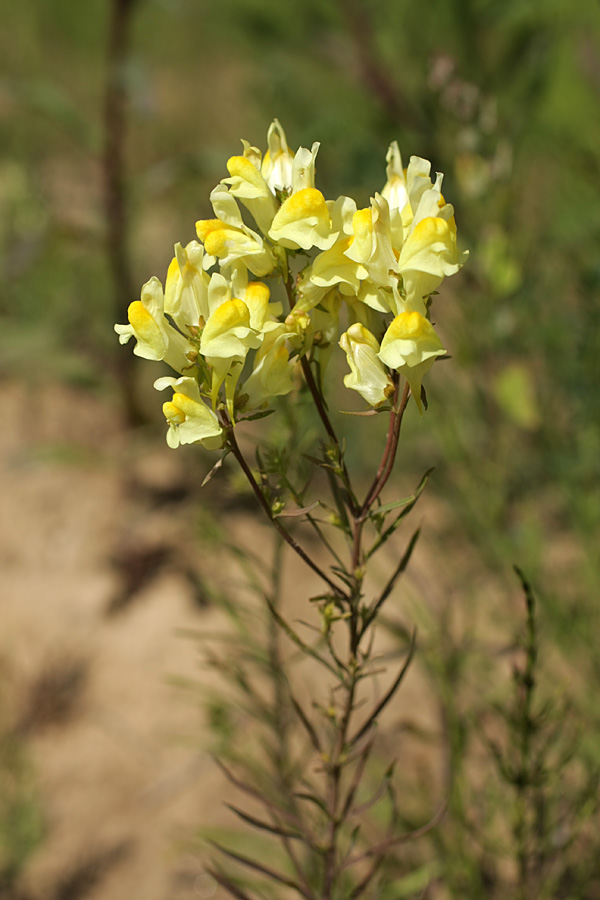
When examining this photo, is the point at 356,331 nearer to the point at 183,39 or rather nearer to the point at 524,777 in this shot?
the point at 524,777

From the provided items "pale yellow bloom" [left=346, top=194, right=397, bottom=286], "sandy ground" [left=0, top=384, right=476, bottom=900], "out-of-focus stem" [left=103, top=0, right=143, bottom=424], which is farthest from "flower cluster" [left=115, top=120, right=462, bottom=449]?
"out-of-focus stem" [left=103, top=0, right=143, bottom=424]

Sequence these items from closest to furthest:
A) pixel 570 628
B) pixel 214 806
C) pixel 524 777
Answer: pixel 524 777, pixel 570 628, pixel 214 806

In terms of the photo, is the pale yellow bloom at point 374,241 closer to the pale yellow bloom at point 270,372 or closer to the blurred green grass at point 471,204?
the pale yellow bloom at point 270,372

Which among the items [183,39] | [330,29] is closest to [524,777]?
[330,29]

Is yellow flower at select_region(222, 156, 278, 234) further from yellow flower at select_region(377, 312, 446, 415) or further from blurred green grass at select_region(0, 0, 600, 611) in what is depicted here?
blurred green grass at select_region(0, 0, 600, 611)

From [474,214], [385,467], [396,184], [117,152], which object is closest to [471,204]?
[474,214]

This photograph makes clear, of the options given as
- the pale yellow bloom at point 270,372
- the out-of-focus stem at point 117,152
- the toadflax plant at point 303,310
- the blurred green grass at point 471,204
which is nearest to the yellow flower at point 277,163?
the toadflax plant at point 303,310

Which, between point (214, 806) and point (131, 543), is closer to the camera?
point (214, 806)
